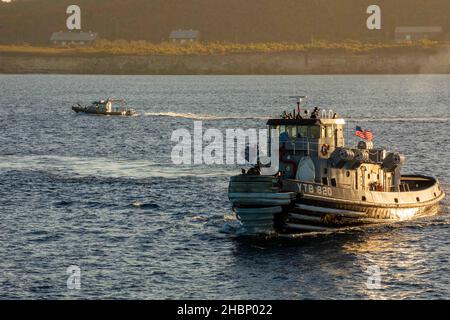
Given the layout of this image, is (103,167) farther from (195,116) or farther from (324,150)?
(195,116)

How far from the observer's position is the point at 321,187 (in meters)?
63.3

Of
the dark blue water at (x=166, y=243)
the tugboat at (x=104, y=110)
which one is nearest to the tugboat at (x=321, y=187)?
the dark blue water at (x=166, y=243)

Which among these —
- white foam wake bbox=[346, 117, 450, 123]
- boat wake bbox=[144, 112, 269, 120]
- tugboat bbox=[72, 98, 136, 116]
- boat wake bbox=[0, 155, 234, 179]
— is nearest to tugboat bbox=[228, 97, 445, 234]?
boat wake bbox=[0, 155, 234, 179]

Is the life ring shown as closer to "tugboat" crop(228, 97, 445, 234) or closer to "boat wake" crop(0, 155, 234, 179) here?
"tugboat" crop(228, 97, 445, 234)

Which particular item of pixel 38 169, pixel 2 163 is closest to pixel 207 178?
pixel 38 169

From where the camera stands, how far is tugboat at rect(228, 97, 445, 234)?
203ft

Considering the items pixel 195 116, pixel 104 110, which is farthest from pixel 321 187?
pixel 104 110

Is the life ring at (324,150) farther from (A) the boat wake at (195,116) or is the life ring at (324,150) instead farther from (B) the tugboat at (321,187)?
(A) the boat wake at (195,116)

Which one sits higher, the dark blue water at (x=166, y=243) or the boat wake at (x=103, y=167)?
the boat wake at (x=103, y=167)

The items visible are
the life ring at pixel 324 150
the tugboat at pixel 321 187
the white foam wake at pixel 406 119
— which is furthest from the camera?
the white foam wake at pixel 406 119

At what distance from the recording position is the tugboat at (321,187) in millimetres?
61812

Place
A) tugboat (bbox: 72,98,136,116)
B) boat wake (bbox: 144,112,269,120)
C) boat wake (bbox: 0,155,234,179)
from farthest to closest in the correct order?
tugboat (bbox: 72,98,136,116), boat wake (bbox: 144,112,269,120), boat wake (bbox: 0,155,234,179)

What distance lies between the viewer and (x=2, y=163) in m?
99.9
